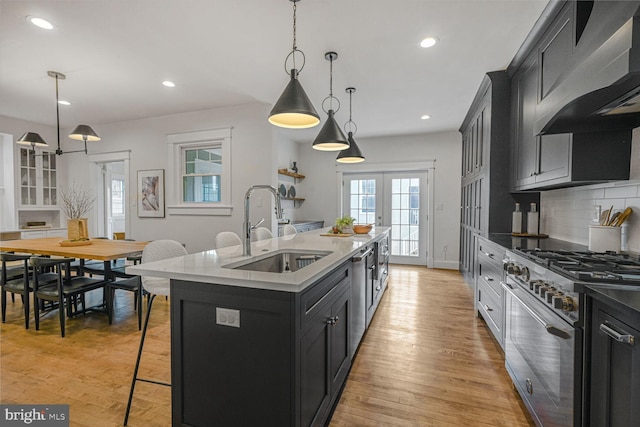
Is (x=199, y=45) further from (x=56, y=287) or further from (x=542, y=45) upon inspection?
(x=542, y=45)

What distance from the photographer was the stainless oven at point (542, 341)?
1.28 metres

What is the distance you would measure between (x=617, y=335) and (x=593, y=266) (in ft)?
1.64

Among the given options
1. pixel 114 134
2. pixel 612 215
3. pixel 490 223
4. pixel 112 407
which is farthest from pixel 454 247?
pixel 114 134

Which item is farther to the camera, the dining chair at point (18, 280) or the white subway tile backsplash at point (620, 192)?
the dining chair at point (18, 280)

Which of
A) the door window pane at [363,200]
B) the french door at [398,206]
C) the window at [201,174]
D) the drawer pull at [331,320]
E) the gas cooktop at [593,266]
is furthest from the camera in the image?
the door window pane at [363,200]

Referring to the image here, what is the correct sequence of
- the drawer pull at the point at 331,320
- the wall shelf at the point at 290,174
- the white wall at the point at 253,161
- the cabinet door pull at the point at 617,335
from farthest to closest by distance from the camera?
1. the wall shelf at the point at 290,174
2. the white wall at the point at 253,161
3. the drawer pull at the point at 331,320
4. the cabinet door pull at the point at 617,335

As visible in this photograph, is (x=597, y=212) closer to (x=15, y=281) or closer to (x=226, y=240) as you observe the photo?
(x=226, y=240)

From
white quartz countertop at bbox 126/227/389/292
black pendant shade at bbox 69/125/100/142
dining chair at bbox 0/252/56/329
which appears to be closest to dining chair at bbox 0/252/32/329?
dining chair at bbox 0/252/56/329

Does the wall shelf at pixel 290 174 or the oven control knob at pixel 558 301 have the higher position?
the wall shelf at pixel 290 174

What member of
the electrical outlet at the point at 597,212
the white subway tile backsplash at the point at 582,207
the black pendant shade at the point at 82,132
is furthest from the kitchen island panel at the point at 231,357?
the black pendant shade at the point at 82,132

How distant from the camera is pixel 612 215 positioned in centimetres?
200

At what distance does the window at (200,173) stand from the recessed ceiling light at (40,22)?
7.38ft

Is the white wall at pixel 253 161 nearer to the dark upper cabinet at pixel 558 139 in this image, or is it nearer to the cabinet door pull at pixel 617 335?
the dark upper cabinet at pixel 558 139

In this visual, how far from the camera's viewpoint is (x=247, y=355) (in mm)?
1328
